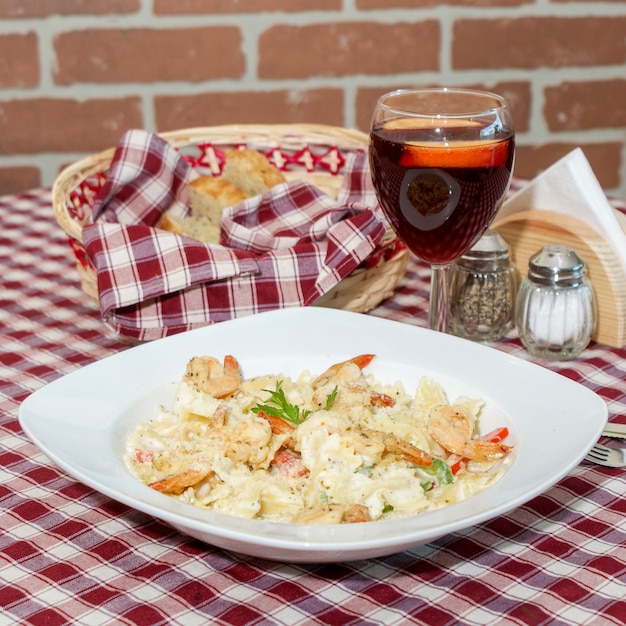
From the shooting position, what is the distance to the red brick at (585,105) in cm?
284

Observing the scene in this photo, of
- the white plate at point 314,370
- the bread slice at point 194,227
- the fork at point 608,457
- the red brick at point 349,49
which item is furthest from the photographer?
the red brick at point 349,49

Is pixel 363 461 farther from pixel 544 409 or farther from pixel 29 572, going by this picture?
pixel 29 572

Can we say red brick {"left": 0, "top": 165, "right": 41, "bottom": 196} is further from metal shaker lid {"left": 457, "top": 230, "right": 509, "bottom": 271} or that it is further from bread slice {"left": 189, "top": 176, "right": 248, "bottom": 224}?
metal shaker lid {"left": 457, "top": 230, "right": 509, "bottom": 271}

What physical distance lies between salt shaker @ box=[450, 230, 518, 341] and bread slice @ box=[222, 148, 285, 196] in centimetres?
42

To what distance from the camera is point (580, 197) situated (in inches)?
50.4

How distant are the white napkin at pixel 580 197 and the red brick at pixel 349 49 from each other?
1.46m

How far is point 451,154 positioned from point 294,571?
19.7 inches

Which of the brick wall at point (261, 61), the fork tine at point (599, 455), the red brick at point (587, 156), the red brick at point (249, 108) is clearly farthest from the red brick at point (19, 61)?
the fork tine at point (599, 455)

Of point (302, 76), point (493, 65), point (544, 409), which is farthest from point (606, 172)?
point (544, 409)

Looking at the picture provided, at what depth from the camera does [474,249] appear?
129cm

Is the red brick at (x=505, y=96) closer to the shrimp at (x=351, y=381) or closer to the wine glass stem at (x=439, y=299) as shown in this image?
the wine glass stem at (x=439, y=299)

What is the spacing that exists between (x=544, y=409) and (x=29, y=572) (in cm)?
51

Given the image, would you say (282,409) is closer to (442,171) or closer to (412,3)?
(442,171)

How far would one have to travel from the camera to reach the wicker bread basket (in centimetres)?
140
